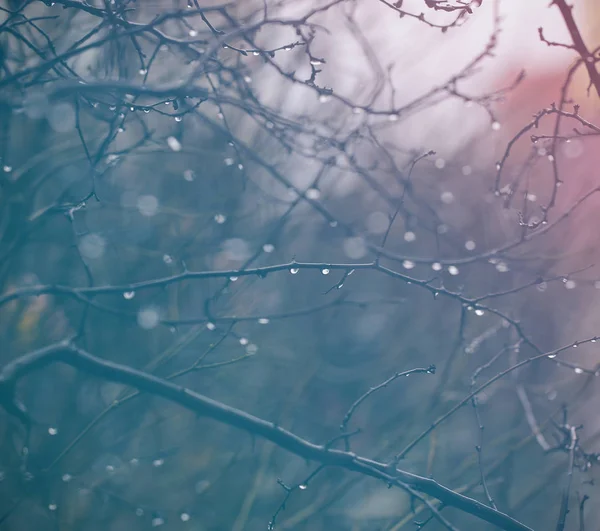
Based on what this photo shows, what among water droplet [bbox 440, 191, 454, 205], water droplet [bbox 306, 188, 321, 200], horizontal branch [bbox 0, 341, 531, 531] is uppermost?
water droplet [bbox 440, 191, 454, 205]

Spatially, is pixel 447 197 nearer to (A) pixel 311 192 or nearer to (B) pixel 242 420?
(A) pixel 311 192

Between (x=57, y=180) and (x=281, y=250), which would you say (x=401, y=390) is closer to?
(x=281, y=250)

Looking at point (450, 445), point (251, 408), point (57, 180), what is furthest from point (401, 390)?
point (57, 180)

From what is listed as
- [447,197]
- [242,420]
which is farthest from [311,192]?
[447,197]

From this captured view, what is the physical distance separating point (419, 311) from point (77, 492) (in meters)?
3.63

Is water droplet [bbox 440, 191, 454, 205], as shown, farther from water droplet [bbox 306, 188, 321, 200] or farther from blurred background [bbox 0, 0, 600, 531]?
water droplet [bbox 306, 188, 321, 200]

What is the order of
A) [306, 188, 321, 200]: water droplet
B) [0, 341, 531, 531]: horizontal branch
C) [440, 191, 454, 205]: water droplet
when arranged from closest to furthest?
[0, 341, 531, 531]: horizontal branch → [306, 188, 321, 200]: water droplet → [440, 191, 454, 205]: water droplet

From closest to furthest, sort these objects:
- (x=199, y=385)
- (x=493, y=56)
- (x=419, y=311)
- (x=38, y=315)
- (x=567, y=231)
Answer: (x=493, y=56) < (x=38, y=315) < (x=567, y=231) < (x=199, y=385) < (x=419, y=311)

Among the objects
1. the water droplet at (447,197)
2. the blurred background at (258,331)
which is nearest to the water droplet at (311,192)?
the blurred background at (258,331)

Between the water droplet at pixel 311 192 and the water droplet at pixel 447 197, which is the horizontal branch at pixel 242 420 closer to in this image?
the water droplet at pixel 311 192

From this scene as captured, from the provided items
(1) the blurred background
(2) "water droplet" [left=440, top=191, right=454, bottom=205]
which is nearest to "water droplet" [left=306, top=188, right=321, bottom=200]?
(1) the blurred background

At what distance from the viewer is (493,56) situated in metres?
2.00

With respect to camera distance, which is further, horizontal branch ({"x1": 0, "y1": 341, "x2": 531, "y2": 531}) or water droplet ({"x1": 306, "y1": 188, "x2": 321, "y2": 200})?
water droplet ({"x1": 306, "y1": 188, "x2": 321, "y2": 200})

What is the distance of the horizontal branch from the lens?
6.00 feet
